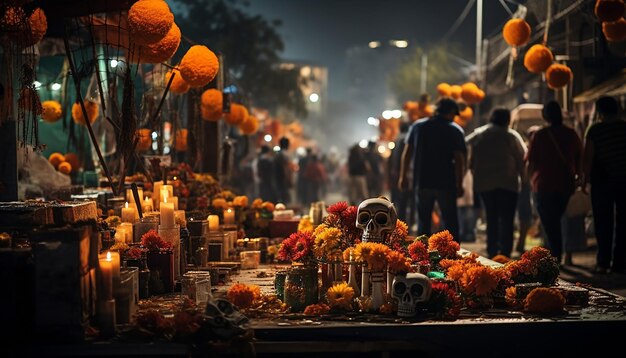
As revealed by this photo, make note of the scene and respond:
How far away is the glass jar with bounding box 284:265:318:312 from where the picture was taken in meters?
6.99

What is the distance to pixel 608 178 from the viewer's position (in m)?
11.3

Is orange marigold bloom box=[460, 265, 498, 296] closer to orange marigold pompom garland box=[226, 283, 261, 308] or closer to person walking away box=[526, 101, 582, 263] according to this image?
orange marigold pompom garland box=[226, 283, 261, 308]

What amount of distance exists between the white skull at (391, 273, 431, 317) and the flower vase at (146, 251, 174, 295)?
2.22 m

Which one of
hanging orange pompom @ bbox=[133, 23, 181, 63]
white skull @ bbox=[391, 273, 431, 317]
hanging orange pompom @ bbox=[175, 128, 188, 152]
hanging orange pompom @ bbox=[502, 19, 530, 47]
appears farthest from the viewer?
hanging orange pompom @ bbox=[175, 128, 188, 152]

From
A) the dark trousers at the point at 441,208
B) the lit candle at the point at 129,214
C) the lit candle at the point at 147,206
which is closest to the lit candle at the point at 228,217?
the lit candle at the point at 147,206

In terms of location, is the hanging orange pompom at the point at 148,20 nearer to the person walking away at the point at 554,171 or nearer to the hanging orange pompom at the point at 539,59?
the person walking away at the point at 554,171

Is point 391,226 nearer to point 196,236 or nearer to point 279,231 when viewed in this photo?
point 196,236

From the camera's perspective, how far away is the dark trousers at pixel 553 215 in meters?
11.7

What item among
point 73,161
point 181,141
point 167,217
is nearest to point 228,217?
point 167,217

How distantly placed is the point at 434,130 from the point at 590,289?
15.3ft

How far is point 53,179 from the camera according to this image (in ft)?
45.8

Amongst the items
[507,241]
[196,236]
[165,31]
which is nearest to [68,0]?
[165,31]

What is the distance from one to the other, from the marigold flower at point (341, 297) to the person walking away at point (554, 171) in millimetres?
5525

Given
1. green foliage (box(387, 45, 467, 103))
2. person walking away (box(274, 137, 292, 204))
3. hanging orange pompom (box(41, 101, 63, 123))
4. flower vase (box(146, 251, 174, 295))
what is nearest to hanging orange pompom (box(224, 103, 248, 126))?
hanging orange pompom (box(41, 101, 63, 123))
